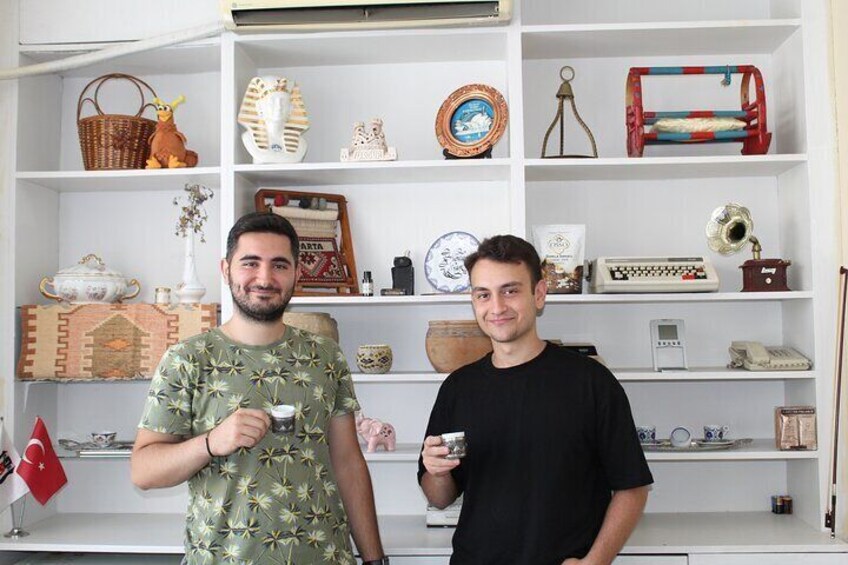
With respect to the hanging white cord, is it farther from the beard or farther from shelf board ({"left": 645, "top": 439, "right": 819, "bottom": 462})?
shelf board ({"left": 645, "top": 439, "right": 819, "bottom": 462})

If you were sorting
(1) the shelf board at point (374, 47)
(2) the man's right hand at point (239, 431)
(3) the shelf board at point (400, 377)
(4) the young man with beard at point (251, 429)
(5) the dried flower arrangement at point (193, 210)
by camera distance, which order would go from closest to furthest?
1. (2) the man's right hand at point (239, 431)
2. (4) the young man with beard at point (251, 429)
3. (3) the shelf board at point (400, 377)
4. (1) the shelf board at point (374, 47)
5. (5) the dried flower arrangement at point (193, 210)

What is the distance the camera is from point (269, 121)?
9.82 ft

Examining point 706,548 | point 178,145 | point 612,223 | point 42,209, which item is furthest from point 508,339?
point 42,209

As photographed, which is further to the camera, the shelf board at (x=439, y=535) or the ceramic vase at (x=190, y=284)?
the ceramic vase at (x=190, y=284)

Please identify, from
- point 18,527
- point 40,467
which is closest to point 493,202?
point 40,467

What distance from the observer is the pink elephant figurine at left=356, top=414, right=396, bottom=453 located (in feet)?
9.82

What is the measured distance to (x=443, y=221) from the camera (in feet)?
11.0

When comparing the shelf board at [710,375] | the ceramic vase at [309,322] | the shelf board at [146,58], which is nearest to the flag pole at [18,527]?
the ceramic vase at [309,322]

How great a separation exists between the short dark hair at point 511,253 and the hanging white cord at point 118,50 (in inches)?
59.2

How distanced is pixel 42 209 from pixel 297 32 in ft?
4.17

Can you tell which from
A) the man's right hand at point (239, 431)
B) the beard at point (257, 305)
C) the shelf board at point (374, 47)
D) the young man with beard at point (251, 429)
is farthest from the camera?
the shelf board at point (374, 47)

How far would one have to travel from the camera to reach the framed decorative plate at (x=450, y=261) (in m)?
3.12

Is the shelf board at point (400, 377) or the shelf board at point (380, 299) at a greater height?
the shelf board at point (380, 299)

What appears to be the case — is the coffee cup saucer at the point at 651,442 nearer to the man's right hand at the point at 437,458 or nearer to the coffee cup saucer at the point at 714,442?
the coffee cup saucer at the point at 714,442
